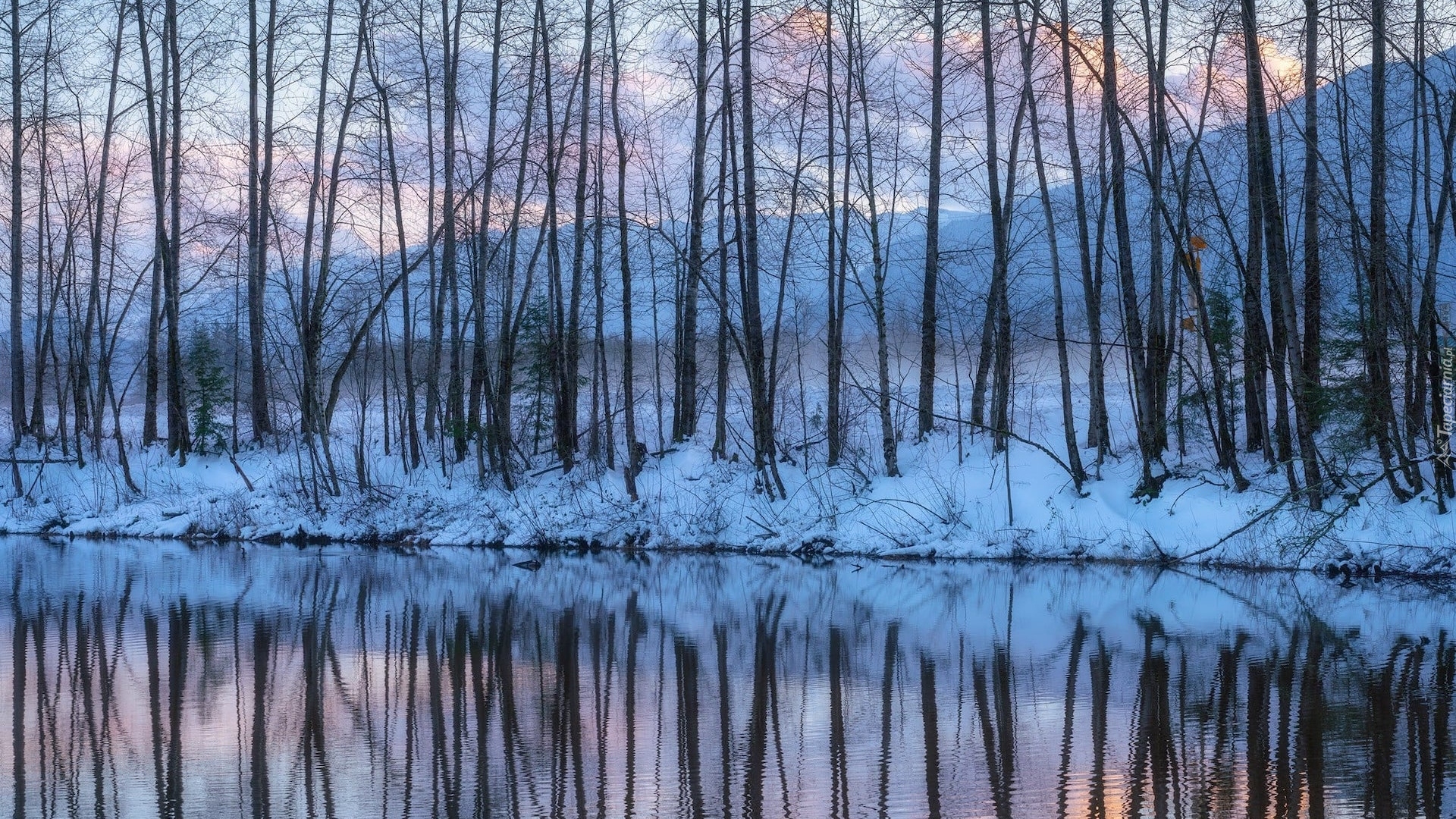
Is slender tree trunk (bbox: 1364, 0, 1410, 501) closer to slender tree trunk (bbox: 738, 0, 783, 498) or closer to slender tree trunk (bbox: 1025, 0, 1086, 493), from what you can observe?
slender tree trunk (bbox: 1025, 0, 1086, 493)

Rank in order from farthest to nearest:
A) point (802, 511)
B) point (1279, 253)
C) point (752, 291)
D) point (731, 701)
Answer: point (752, 291) → point (802, 511) → point (1279, 253) → point (731, 701)

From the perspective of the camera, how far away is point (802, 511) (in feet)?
68.1

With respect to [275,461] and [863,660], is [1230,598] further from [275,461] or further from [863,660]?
[275,461]

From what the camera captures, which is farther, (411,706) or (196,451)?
(196,451)

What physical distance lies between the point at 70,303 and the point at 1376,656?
A: 104ft

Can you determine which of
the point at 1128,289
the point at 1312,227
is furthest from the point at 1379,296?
the point at 1128,289

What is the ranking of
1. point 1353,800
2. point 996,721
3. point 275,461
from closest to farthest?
1. point 1353,800
2. point 996,721
3. point 275,461

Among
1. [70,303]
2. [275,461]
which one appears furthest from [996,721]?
[70,303]

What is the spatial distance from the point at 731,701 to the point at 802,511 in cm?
1246

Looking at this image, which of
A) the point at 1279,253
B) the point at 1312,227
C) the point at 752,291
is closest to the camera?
the point at 1279,253

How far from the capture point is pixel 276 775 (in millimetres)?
6336

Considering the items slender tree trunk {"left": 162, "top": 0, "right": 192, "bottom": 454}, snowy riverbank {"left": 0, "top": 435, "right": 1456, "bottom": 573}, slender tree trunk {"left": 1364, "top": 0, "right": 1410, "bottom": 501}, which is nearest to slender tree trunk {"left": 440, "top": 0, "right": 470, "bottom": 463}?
snowy riverbank {"left": 0, "top": 435, "right": 1456, "bottom": 573}

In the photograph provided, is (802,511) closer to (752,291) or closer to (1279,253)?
(752,291)

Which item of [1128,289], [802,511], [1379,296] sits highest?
[1128,289]
